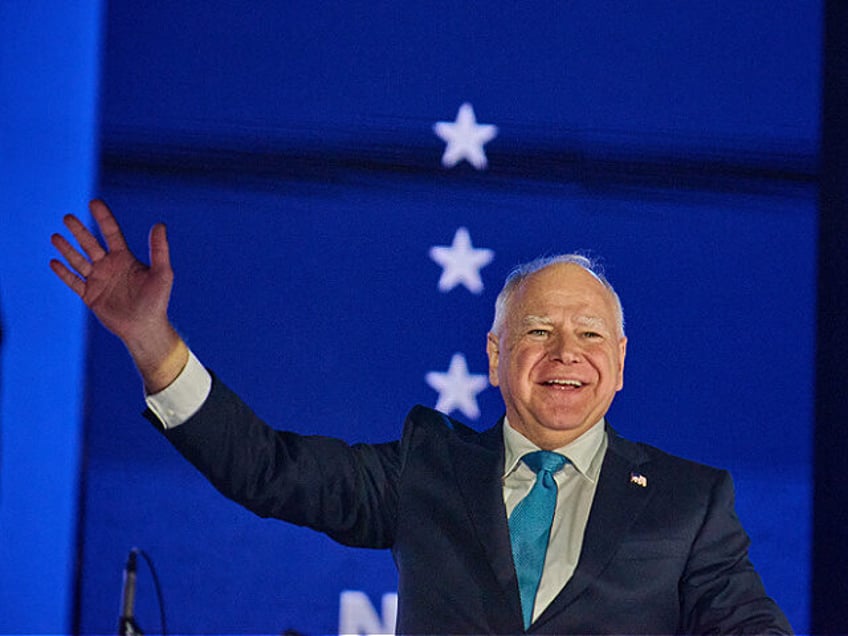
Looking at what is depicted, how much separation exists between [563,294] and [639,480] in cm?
40

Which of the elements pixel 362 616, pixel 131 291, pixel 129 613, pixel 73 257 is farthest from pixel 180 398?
pixel 362 616

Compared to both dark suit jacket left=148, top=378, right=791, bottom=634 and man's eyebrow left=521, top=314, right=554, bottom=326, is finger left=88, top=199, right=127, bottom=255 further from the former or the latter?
man's eyebrow left=521, top=314, right=554, bottom=326

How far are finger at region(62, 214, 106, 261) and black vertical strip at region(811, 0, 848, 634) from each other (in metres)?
2.03

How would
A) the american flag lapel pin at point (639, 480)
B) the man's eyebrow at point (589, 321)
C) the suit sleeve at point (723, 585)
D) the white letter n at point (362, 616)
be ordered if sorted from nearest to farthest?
the suit sleeve at point (723, 585) < the american flag lapel pin at point (639, 480) < the man's eyebrow at point (589, 321) < the white letter n at point (362, 616)

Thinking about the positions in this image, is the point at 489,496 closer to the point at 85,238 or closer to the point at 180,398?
the point at 180,398

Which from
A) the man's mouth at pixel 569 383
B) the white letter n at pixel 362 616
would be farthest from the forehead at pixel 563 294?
the white letter n at pixel 362 616

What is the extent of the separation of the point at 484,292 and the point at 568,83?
63 cm

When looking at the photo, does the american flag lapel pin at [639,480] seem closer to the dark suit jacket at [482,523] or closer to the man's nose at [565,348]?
the dark suit jacket at [482,523]

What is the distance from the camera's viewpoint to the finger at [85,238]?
189 cm

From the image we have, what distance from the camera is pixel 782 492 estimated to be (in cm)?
302

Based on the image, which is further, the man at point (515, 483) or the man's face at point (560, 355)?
the man's face at point (560, 355)

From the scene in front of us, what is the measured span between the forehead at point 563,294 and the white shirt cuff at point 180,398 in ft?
2.23

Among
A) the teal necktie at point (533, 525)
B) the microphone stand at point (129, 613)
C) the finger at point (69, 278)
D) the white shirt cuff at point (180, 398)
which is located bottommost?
the microphone stand at point (129, 613)

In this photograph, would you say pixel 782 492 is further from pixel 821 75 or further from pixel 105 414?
pixel 105 414
